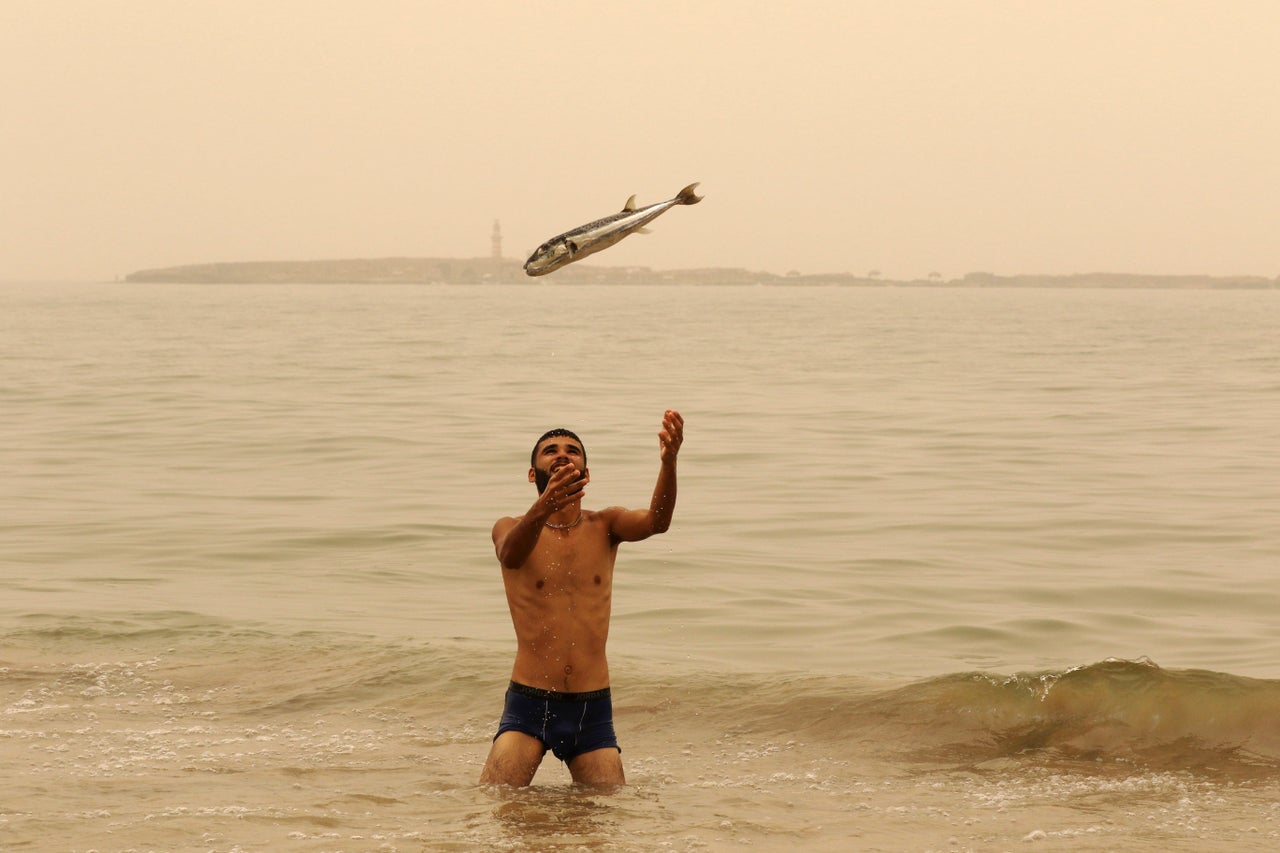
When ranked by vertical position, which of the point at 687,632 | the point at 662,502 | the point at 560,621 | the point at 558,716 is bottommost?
the point at 687,632

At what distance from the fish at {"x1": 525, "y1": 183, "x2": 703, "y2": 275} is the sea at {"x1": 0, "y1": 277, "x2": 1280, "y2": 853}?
2352mm

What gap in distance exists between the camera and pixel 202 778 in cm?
732

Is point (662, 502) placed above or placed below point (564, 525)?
above

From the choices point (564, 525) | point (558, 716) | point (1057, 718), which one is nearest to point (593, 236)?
point (564, 525)

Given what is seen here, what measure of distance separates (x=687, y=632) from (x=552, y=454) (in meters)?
5.56

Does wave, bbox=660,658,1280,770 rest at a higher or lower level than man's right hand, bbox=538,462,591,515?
lower

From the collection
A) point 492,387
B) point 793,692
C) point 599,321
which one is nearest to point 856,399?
point 492,387

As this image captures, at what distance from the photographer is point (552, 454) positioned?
6504mm

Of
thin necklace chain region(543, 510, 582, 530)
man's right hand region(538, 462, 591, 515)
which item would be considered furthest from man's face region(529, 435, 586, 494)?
man's right hand region(538, 462, 591, 515)

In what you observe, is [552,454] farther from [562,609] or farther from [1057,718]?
[1057,718]

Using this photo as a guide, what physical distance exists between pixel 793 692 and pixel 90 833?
4.58 metres

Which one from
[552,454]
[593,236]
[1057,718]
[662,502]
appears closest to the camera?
[593,236]

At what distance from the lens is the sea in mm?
6789

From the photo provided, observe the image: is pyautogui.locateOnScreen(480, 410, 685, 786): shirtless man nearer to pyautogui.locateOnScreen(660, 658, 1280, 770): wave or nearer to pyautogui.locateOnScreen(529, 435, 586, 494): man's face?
pyautogui.locateOnScreen(529, 435, 586, 494): man's face
